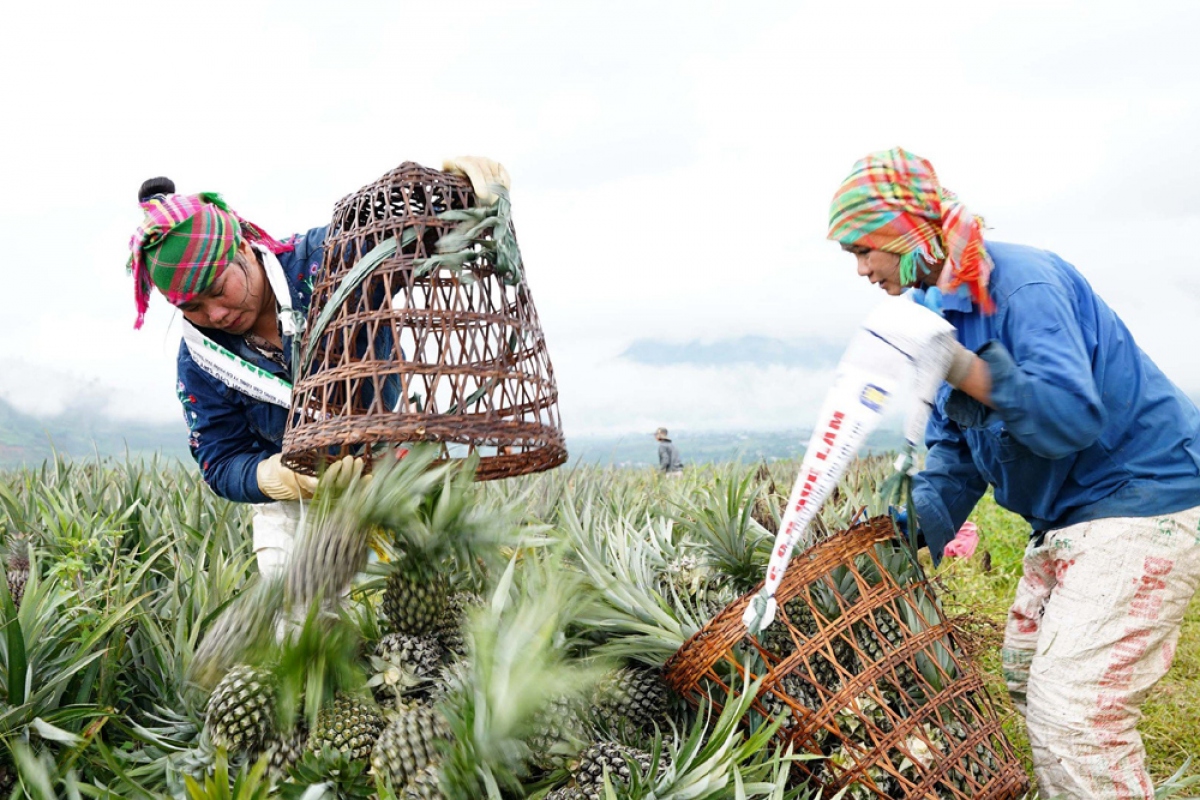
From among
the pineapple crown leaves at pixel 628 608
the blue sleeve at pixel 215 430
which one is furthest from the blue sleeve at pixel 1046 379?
the blue sleeve at pixel 215 430

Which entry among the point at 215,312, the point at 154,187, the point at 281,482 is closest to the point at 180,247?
the point at 215,312

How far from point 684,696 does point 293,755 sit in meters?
0.77

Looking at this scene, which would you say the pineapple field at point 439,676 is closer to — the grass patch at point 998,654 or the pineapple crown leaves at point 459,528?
the pineapple crown leaves at point 459,528

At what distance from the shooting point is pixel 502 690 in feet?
4.83

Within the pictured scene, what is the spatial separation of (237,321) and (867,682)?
1706 millimetres

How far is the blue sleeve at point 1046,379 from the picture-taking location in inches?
67.9

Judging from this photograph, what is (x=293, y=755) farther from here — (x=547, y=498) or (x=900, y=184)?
(x=547, y=498)

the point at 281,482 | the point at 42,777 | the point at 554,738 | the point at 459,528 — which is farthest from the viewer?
the point at 281,482

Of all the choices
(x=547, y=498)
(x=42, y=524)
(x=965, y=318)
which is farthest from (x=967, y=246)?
(x=42, y=524)

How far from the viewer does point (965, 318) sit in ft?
Answer: 6.55

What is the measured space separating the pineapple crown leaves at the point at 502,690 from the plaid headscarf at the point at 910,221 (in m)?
1.00

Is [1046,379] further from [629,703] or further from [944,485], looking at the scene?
[629,703]

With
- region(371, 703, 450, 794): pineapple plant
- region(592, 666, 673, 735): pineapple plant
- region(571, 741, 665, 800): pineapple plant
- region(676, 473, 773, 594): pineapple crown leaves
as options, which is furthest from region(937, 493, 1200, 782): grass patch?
region(371, 703, 450, 794): pineapple plant

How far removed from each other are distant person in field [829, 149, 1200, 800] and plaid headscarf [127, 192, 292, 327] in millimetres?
1410
